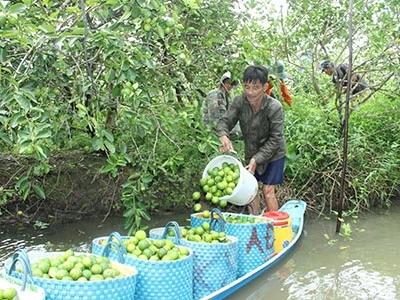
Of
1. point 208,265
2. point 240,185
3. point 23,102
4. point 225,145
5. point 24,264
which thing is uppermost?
point 23,102

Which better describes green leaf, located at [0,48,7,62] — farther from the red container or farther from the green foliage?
the green foliage

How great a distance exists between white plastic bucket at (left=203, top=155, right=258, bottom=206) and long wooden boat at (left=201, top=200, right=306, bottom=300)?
534mm

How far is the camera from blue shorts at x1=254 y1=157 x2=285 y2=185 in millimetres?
Result: 5488

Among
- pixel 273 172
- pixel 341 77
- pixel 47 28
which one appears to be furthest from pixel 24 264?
pixel 341 77

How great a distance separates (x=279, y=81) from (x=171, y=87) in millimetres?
1634

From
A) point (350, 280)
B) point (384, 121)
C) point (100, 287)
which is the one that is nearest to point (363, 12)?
point (384, 121)

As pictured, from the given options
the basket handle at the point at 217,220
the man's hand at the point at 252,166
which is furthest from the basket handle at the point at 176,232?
the man's hand at the point at 252,166

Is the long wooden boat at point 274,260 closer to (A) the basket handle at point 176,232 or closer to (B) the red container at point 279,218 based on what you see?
(B) the red container at point 279,218

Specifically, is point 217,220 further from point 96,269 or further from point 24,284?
point 24,284

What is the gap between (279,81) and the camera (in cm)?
580

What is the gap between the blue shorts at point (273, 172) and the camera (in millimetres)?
5488

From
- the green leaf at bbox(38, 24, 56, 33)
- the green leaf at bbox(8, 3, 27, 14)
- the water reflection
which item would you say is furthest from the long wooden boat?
the green leaf at bbox(8, 3, 27, 14)

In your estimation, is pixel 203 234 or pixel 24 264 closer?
pixel 24 264

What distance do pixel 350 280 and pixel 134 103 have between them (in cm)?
239
